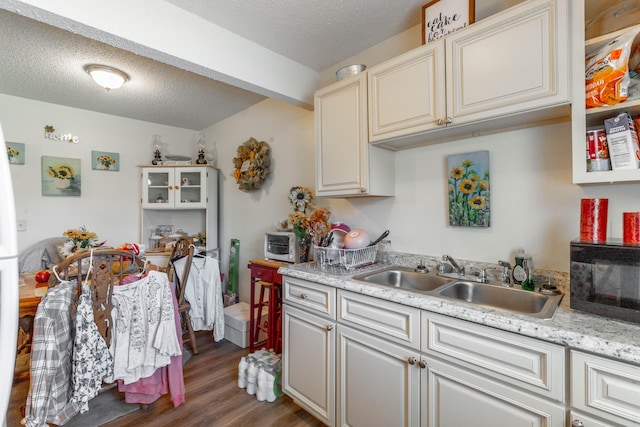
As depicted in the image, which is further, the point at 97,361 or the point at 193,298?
the point at 193,298

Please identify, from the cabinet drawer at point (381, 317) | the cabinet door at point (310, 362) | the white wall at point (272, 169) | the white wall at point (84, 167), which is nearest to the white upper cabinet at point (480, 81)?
the cabinet drawer at point (381, 317)

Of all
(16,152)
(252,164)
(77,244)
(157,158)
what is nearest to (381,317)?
(252,164)

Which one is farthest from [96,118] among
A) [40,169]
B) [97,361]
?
[97,361]

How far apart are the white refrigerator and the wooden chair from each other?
1840mm

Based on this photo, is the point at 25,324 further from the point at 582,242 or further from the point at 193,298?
the point at 582,242

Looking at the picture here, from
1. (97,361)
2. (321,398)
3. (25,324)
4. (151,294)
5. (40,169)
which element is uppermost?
(40,169)

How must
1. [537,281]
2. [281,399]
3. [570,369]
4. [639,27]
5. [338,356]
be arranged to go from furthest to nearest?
[281,399], [338,356], [537,281], [639,27], [570,369]

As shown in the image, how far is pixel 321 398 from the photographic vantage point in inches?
64.6

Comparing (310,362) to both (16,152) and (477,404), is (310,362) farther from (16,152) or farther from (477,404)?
(16,152)

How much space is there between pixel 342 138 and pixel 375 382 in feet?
4.61

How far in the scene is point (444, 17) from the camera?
1.54 m

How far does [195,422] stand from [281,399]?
1.78 ft

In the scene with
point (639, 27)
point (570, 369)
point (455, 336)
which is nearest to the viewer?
point (570, 369)

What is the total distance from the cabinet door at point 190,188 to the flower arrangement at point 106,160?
782mm
